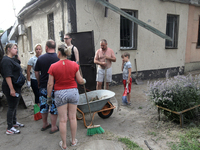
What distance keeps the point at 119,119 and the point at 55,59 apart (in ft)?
6.58

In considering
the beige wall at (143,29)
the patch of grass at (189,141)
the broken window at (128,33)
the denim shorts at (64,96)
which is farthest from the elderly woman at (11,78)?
the broken window at (128,33)

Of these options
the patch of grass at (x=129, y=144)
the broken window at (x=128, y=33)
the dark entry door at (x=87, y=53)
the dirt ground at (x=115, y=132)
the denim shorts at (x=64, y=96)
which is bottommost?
the dirt ground at (x=115, y=132)

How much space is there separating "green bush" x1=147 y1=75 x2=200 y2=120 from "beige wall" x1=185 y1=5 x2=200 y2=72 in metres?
6.85

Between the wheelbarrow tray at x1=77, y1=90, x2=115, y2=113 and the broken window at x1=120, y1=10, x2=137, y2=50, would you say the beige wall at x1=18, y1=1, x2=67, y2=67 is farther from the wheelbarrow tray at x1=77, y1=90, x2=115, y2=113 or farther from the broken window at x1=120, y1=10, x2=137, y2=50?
the wheelbarrow tray at x1=77, y1=90, x2=115, y2=113

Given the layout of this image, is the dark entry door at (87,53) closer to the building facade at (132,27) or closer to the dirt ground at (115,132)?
the building facade at (132,27)

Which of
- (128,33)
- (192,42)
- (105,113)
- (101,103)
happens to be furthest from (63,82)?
(192,42)

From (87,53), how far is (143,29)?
11.4 ft

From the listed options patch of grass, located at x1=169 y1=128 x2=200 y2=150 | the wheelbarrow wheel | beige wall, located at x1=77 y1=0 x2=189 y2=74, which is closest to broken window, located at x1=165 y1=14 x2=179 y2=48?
beige wall, located at x1=77 y1=0 x2=189 y2=74

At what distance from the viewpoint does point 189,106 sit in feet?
10.8

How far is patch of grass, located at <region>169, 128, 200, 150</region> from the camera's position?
2.55 meters

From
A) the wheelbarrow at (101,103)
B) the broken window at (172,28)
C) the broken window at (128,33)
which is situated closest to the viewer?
the wheelbarrow at (101,103)

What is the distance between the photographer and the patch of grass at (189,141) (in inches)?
101

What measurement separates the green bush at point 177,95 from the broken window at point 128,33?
417 cm

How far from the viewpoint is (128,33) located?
7.50 metres
